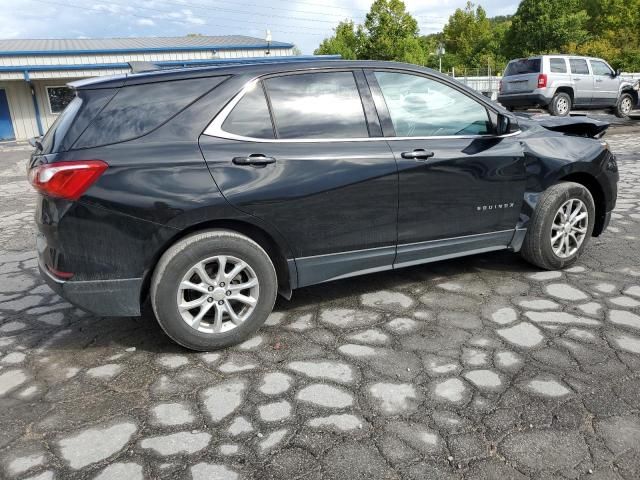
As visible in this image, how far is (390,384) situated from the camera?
9.55 ft

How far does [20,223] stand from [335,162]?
5347 millimetres

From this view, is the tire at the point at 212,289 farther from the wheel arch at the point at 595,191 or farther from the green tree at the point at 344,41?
the green tree at the point at 344,41

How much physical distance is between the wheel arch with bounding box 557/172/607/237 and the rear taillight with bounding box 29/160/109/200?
3.54 meters

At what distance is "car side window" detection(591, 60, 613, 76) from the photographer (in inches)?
671

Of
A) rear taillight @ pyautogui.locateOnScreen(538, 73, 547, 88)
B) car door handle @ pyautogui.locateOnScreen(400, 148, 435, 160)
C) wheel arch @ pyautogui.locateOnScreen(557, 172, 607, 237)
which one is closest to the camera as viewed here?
car door handle @ pyautogui.locateOnScreen(400, 148, 435, 160)

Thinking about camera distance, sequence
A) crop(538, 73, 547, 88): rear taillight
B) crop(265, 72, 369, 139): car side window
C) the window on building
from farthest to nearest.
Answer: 1. the window on building
2. crop(538, 73, 547, 88): rear taillight
3. crop(265, 72, 369, 139): car side window

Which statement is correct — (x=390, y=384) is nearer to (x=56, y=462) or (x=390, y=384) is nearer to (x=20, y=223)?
(x=56, y=462)

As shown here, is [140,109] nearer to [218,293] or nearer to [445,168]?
[218,293]

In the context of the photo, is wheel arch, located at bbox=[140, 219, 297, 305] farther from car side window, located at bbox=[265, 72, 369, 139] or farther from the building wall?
the building wall

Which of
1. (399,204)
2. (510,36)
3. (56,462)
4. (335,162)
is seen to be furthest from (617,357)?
(510,36)

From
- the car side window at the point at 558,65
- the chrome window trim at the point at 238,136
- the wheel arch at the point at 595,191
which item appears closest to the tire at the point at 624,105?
the car side window at the point at 558,65

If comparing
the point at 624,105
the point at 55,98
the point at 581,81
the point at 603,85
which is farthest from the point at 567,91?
the point at 55,98

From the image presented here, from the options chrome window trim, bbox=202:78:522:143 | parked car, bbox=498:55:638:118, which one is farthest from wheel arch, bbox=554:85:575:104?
chrome window trim, bbox=202:78:522:143

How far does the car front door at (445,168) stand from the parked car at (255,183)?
1 centimetres
